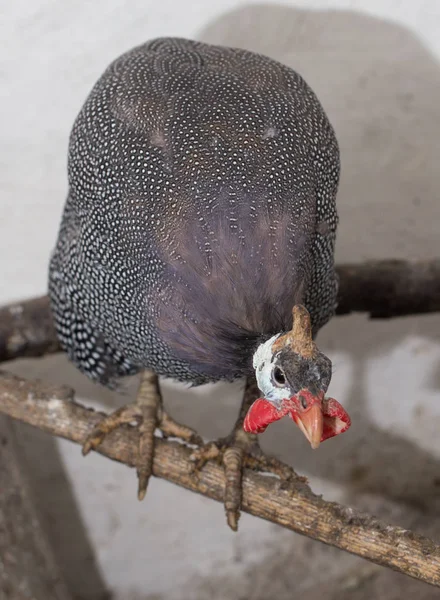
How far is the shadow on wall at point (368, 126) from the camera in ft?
7.08

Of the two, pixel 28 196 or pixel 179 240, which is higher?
pixel 179 240

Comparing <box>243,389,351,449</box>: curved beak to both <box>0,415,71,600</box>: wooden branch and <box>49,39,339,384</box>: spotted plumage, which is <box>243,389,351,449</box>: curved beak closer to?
<box>49,39,339,384</box>: spotted plumage

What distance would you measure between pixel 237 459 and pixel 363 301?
0.72m

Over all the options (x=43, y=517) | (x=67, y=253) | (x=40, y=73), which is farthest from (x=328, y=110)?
(x=43, y=517)

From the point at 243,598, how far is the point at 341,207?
65.6 inches

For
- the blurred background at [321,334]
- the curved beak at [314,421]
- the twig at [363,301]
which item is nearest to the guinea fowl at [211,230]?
the curved beak at [314,421]

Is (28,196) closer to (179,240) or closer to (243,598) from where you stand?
(179,240)

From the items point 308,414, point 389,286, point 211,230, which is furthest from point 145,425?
point 389,286

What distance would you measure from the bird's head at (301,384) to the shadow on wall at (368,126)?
1336 millimetres

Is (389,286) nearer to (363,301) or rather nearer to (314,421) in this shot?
(363,301)

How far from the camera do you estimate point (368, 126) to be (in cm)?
231

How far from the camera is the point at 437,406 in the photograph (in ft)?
9.36

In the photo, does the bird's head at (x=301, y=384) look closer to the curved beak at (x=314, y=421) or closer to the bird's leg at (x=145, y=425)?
the curved beak at (x=314, y=421)

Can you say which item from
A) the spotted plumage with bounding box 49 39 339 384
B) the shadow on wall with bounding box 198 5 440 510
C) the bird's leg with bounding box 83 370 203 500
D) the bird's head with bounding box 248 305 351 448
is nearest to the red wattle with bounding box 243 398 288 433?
the bird's head with bounding box 248 305 351 448
